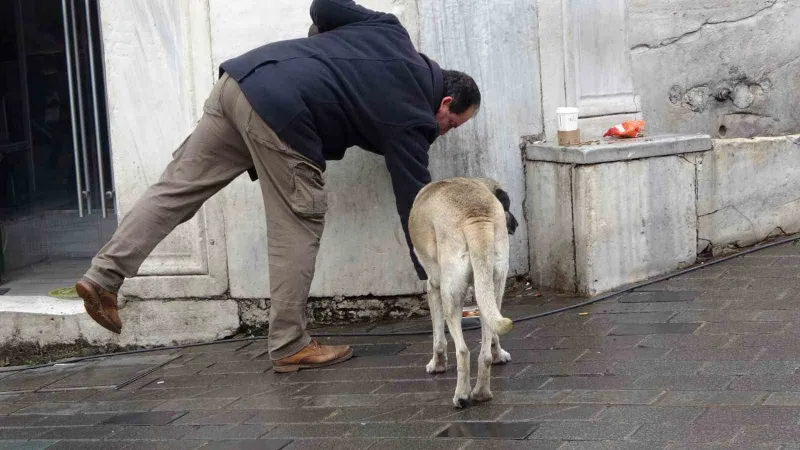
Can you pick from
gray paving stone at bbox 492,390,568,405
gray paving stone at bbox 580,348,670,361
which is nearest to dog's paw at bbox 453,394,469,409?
gray paving stone at bbox 492,390,568,405

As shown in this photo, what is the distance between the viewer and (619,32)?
6.55 meters

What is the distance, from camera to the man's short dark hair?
17.7ft

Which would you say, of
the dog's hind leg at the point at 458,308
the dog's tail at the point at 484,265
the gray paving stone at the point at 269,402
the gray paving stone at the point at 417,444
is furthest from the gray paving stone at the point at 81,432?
the dog's tail at the point at 484,265

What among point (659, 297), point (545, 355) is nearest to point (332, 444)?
point (545, 355)

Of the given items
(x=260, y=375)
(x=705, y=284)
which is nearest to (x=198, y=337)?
(x=260, y=375)

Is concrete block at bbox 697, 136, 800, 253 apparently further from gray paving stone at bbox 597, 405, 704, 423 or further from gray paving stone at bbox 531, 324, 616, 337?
gray paving stone at bbox 597, 405, 704, 423

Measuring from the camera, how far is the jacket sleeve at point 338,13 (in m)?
5.51

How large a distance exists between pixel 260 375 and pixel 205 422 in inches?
29.7

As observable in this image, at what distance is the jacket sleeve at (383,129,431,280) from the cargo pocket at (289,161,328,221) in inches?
15.5

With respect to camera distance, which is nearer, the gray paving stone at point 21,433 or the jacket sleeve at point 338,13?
the gray paving stone at point 21,433

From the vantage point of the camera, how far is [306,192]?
5340mm

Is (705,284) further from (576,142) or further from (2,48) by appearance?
(2,48)

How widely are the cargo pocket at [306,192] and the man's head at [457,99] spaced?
0.72 m

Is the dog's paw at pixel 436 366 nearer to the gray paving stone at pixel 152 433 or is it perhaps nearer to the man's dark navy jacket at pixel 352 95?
the man's dark navy jacket at pixel 352 95
